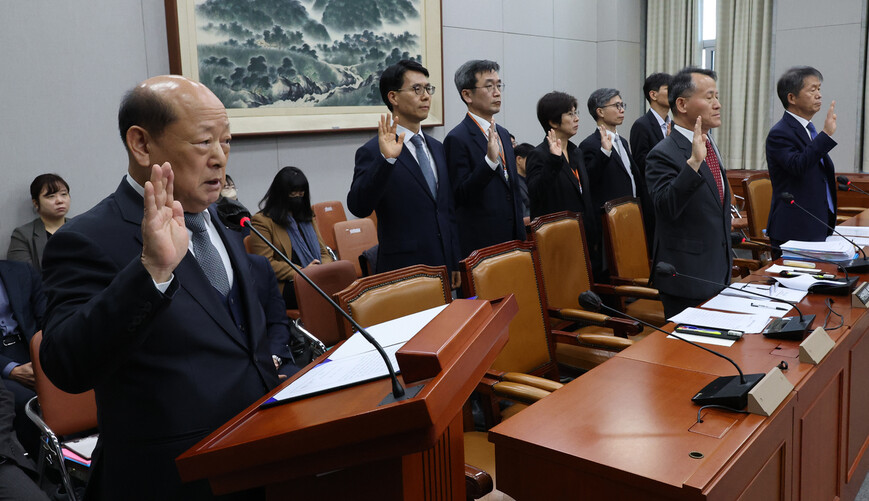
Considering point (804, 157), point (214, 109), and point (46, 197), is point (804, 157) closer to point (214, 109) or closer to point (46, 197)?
point (214, 109)

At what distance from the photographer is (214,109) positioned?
4.01 feet

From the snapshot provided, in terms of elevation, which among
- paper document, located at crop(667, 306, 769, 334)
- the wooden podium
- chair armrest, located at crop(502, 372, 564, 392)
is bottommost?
chair armrest, located at crop(502, 372, 564, 392)

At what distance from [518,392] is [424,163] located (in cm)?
145

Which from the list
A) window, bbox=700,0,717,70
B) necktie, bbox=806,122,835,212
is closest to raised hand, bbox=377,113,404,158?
necktie, bbox=806,122,835,212

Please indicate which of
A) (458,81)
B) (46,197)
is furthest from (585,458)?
(46,197)

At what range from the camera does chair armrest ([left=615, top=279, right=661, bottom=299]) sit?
3186 millimetres

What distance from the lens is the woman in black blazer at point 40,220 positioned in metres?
3.85

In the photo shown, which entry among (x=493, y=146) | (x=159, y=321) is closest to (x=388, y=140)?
(x=493, y=146)

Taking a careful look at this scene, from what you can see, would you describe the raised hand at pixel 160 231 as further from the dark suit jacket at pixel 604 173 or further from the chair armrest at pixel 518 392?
the dark suit jacket at pixel 604 173

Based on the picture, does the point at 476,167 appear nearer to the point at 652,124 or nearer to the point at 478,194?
the point at 478,194

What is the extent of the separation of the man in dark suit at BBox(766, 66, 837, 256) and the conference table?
1589mm

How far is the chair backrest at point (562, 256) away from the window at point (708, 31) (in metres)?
5.89

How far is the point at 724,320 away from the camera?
7.64ft

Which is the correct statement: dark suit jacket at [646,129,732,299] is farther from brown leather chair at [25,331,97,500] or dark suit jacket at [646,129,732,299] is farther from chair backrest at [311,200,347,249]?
chair backrest at [311,200,347,249]
